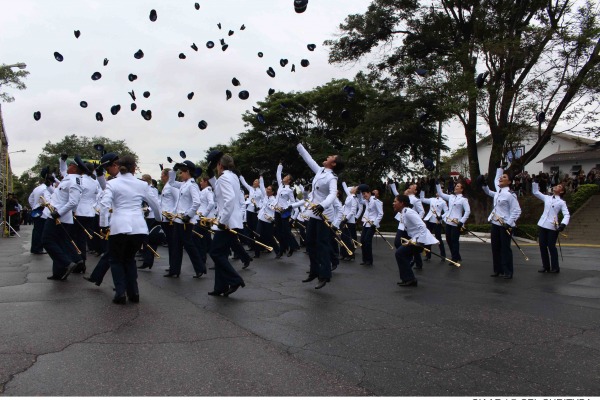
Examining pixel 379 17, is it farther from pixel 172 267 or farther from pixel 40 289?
pixel 40 289

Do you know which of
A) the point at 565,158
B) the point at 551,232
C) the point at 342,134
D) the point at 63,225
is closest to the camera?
the point at 63,225

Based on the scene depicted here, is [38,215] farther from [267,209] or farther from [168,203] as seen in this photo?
[267,209]

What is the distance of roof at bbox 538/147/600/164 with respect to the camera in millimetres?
43562

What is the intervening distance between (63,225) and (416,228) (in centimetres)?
578

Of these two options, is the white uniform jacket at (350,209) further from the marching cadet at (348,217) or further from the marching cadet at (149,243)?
the marching cadet at (149,243)

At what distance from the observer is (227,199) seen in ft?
23.2

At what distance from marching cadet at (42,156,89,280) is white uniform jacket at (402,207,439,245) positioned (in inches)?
211

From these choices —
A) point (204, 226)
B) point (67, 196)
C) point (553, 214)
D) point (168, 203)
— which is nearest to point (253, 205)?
point (204, 226)

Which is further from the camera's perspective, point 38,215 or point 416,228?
point 38,215

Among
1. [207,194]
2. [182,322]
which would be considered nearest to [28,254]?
[207,194]

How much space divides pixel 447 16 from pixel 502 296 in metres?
22.3

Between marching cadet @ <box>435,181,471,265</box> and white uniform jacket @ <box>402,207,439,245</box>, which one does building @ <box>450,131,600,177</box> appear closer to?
marching cadet @ <box>435,181,471,265</box>

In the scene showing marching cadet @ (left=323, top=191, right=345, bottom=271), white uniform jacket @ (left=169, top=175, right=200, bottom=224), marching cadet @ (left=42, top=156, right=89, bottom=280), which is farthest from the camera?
marching cadet @ (left=323, top=191, right=345, bottom=271)

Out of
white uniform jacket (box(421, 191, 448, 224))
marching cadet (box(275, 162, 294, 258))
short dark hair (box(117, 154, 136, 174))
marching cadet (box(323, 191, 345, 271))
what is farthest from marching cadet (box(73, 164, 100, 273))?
white uniform jacket (box(421, 191, 448, 224))
